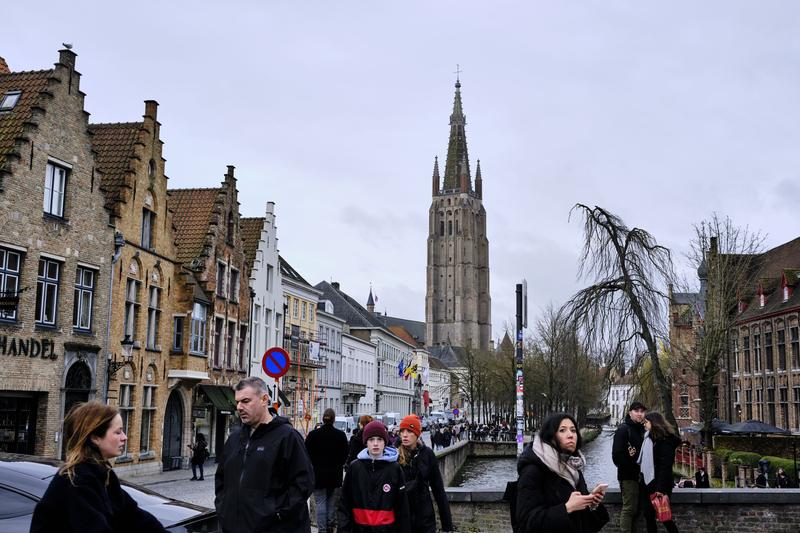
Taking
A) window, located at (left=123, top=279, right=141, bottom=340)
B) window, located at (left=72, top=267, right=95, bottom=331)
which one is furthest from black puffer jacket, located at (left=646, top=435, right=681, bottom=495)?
window, located at (left=123, top=279, right=141, bottom=340)

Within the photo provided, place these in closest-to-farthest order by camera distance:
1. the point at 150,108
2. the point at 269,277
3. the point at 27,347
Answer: the point at 27,347, the point at 150,108, the point at 269,277

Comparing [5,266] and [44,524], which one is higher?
[5,266]

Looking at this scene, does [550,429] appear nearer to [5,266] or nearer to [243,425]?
[243,425]

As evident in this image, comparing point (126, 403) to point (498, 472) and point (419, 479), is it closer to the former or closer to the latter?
point (419, 479)

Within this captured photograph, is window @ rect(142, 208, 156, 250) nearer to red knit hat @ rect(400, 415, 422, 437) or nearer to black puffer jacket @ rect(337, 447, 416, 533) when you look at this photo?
red knit hat @ rect(400, 415, 422, 437)

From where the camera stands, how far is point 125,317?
89.5 ft

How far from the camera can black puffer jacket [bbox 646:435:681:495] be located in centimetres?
955

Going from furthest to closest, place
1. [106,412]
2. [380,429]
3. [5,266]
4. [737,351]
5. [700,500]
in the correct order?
[737,351] < [5,266] < [700,500] < [380,429] < [106,412]

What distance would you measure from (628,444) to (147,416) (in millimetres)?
22390

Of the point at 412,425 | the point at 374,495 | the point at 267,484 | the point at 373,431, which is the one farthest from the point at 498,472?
the point at 267,484

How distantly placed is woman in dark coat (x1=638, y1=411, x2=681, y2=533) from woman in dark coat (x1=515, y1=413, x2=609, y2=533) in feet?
15.4

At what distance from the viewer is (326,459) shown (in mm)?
11758

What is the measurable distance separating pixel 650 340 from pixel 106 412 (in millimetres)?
18945

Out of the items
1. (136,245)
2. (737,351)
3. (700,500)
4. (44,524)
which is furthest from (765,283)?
(44,524)
